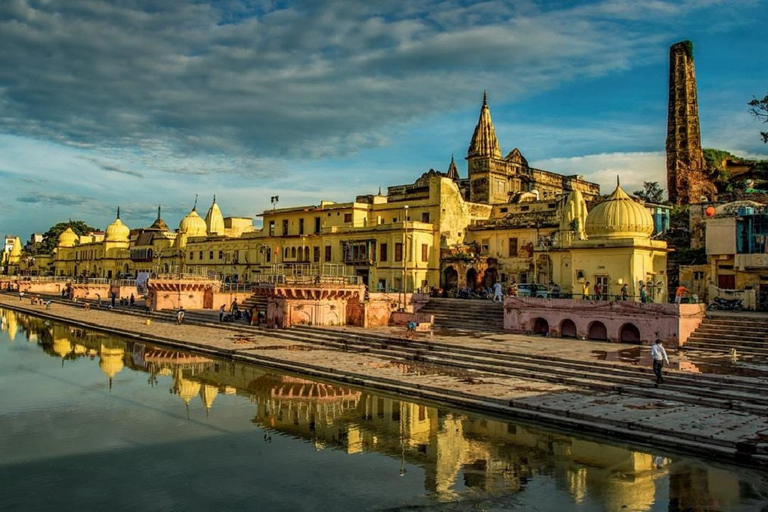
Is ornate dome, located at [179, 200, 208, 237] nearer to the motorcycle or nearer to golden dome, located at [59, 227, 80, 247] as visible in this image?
golden dome, located at [59, 227, 80, 247]

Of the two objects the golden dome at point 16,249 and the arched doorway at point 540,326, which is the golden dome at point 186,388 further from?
the golden dome at point 16,249

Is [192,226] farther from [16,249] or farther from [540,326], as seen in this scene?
[16,249]

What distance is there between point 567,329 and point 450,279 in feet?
53.2

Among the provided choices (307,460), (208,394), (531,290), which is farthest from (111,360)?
(531,290)

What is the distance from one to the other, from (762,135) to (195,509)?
23.6 m

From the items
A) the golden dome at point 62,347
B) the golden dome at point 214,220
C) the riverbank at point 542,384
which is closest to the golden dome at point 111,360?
the golden dome at point 62,347

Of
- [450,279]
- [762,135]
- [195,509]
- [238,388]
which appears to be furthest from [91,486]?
[450,279]

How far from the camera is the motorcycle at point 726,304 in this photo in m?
31.1

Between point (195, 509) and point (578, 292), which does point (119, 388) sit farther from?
point (578, 292)

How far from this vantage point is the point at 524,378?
2061 cm

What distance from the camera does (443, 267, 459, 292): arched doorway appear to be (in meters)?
44.1

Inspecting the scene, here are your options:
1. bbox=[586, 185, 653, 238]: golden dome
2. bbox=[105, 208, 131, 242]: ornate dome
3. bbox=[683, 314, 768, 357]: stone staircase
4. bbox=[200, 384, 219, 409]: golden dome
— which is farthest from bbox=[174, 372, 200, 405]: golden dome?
bbox=[105, 208, 131, 242]: ornate dome

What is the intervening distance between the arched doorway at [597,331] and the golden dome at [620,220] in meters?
4.30

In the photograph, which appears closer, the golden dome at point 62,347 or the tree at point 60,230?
the golden dome at point 62,347
